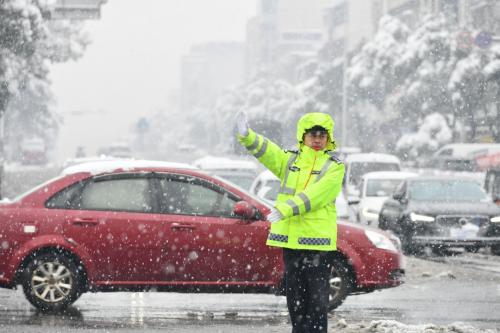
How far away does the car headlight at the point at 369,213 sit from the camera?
23.8 m

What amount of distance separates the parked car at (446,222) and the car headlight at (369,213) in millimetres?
3696

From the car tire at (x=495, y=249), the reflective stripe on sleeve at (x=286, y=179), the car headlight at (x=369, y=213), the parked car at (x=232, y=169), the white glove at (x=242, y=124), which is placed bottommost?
the car tire at (x=495, y=249)

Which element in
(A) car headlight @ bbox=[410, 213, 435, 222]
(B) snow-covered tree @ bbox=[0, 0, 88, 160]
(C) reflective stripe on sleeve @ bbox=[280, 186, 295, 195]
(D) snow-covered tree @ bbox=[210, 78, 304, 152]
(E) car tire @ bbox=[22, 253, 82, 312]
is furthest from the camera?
(D) snow-covered tree @ bbox=[210, 78, 304, 152]

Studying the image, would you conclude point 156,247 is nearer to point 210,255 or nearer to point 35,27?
point 210,255

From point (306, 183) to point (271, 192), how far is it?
11.8 m

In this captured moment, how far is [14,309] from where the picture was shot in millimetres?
10891

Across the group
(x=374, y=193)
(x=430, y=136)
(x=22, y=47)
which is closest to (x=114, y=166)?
(x=374, y=193)

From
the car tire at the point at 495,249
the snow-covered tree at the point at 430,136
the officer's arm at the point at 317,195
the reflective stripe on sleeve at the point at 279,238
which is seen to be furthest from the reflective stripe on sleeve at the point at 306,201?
the snow-covered tree at the point at 430,136

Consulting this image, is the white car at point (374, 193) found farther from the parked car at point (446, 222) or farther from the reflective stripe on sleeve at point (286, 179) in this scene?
the reflective stripe on sleeve at point (286, 179)

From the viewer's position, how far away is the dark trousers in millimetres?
7191

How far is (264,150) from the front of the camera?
23.5ft

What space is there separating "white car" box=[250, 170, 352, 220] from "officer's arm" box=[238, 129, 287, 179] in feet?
35.5

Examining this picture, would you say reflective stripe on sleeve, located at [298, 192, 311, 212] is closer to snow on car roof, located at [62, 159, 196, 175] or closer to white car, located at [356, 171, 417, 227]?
snow on car roof, located at [62, 159, 196, 175]

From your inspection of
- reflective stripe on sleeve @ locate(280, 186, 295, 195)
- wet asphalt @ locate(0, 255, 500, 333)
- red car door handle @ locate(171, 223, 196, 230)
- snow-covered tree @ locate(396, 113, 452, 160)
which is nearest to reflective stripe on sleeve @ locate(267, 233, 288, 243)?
reflective stripe on sleeve @ locate(280, 186, 295, 195)
